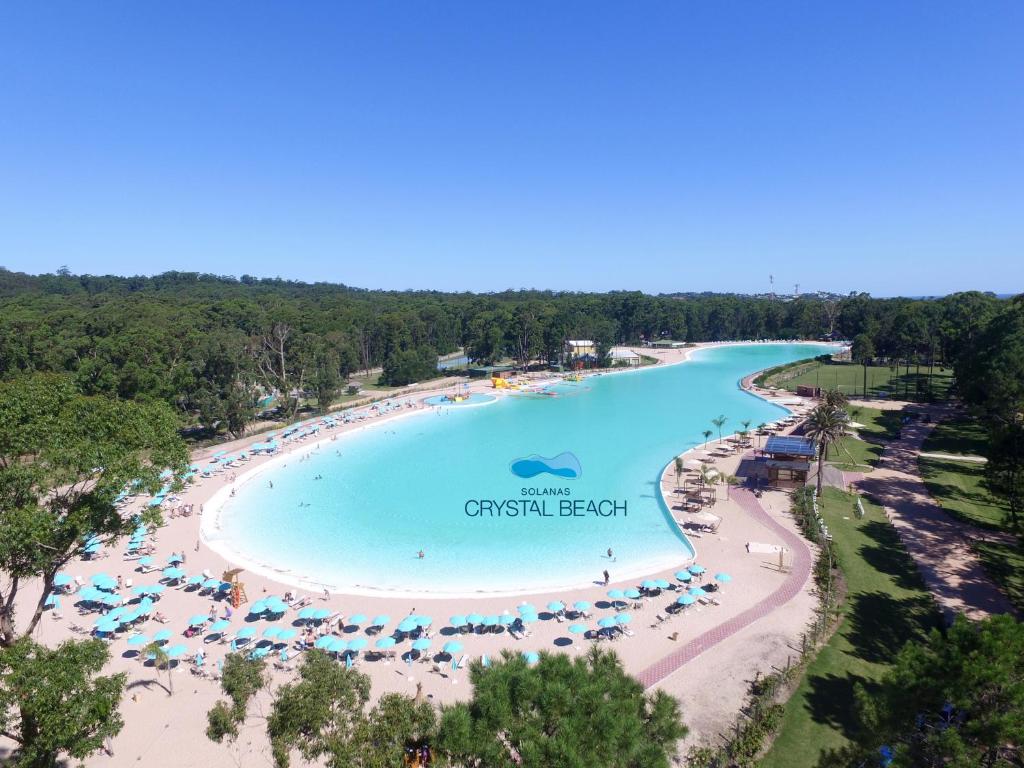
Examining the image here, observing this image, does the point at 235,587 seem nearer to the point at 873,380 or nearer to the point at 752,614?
the point at 752,614

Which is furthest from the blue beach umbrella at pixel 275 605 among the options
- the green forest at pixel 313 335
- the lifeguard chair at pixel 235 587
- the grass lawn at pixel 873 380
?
the grass lawn at pixel 873 380

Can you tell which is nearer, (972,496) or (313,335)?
(972,496)

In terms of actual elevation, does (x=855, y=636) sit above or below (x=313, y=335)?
below

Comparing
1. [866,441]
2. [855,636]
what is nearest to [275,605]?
[855,636]

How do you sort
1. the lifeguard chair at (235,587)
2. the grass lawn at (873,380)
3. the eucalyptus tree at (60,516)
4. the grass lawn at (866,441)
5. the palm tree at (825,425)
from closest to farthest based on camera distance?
1. the eucalyptus tree at (60,516)
2. the lifeguard chair at (235,587)
3. the palm tree at (825,425)
4. the grass lawn at (866,441)
5. the grass lawn at (873,380)

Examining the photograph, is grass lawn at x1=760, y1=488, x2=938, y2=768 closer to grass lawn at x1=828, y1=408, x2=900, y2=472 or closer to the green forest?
grass lawn at x1=828, y1=408, x2=900, y2=472

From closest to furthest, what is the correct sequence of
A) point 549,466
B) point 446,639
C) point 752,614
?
point 446,639, point 752,614, point 549,466

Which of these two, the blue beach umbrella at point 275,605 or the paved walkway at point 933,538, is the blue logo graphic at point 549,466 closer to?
the paved walkway at point 933,538
